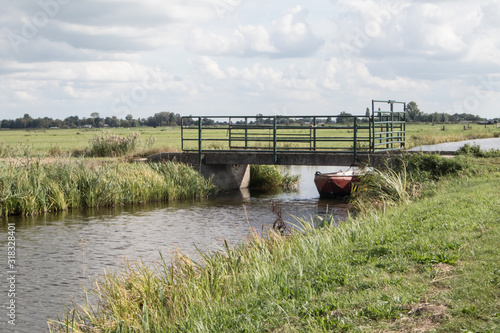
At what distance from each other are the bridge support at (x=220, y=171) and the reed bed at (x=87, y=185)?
1216mm

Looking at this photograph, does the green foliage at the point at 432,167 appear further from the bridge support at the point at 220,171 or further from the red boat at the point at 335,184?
the bridge support at the point at 220,171

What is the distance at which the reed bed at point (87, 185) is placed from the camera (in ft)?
64.8

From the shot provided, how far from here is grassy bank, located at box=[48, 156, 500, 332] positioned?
20.5ft

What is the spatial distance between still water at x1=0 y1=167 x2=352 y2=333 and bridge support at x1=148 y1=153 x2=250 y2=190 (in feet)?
7.93

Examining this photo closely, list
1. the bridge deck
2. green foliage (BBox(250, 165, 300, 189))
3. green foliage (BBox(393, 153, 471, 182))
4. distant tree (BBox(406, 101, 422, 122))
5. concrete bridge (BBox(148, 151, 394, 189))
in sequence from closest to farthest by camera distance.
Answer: green foliage (BBox(393, 153, 471, 182))
the bridge deck
concrete bridge (BBox(148, 151, 394, 189))
green foliage (BBox(250, 165, 300, 189))
distant tree (BBox(406, 101, 422, 122))

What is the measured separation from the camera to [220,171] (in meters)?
28.4

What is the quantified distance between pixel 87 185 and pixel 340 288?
654 inches

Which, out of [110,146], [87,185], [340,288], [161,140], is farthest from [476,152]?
[161,140]

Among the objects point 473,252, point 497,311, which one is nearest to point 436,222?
point 473,252

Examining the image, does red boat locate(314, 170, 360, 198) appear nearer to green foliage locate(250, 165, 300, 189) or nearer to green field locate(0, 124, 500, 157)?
green foliage locate(250, 165, 300, 189)

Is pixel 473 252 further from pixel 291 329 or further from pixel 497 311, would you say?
pixel 291 329

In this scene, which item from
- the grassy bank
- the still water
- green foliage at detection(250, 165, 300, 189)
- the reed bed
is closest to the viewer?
the grassy bank

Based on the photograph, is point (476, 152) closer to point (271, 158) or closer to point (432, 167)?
point (432, 167)

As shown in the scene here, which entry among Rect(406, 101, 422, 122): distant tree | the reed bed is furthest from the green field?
Rect(406, 101, 422, 122): distant tree
